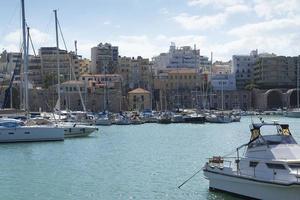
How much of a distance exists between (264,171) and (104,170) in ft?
56.1

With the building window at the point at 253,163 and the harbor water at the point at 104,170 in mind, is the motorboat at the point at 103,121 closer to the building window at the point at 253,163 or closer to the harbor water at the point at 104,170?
the harbor water at the point at 104,170

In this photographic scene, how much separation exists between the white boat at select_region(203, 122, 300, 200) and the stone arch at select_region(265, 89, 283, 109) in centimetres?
16574

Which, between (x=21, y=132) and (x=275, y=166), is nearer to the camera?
(x=275, y=166)

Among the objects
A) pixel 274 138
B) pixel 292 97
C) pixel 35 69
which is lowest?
pixel 274 138

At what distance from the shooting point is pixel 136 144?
64812 mm

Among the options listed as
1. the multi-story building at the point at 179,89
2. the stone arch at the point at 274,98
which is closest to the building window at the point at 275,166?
the multi-story building at the point at 179,89

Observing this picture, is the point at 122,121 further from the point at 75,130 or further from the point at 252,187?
the point at 252,187

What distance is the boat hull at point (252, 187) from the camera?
79.9 feet

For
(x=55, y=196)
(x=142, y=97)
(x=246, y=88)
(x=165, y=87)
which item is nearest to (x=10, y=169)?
(x=55, y=196)

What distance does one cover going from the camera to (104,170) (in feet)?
134

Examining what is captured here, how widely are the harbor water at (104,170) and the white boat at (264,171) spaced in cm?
115

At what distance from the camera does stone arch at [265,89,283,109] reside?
19257 centimetres

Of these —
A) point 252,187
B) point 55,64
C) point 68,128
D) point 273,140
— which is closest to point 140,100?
point 55,64

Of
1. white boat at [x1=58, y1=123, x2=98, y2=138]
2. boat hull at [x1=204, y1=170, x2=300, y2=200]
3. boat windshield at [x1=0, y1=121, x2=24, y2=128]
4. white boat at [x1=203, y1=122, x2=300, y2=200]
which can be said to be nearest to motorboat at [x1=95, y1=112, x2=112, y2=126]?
white boat at [x1=58, y1=123, x2=98, y2=138]
